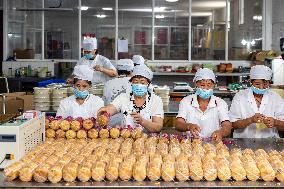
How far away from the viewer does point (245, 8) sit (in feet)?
40.1

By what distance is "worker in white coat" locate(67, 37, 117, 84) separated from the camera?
7441 mm

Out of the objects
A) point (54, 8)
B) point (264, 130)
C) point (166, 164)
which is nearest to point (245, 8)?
point (54, 8)

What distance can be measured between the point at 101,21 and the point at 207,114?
7.89 meters

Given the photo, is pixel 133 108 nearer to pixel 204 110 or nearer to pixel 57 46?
pixel 204 110

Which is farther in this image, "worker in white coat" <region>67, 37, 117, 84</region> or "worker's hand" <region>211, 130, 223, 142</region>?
"worker in white coat" <region>67, 37, 117, 84</region>

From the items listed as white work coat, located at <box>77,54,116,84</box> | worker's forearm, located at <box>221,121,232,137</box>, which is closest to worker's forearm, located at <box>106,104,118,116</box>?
worker's forearm, located at <box>221,121,232,137</box>

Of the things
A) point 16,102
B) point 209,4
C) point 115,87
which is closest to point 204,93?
point 115,87

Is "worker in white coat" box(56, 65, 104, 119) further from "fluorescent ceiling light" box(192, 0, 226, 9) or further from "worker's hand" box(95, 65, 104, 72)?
"fluorescent ceiling light" box(192, 0, 226, 9)

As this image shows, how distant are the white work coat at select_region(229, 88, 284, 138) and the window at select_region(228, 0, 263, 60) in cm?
746

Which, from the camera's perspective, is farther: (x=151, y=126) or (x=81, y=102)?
(x=81, y=102)

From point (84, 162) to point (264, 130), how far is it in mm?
2294

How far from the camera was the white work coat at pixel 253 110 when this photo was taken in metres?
4.76

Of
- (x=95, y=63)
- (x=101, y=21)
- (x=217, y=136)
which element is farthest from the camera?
(x=101, y=21)

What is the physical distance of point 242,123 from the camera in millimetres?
4656
